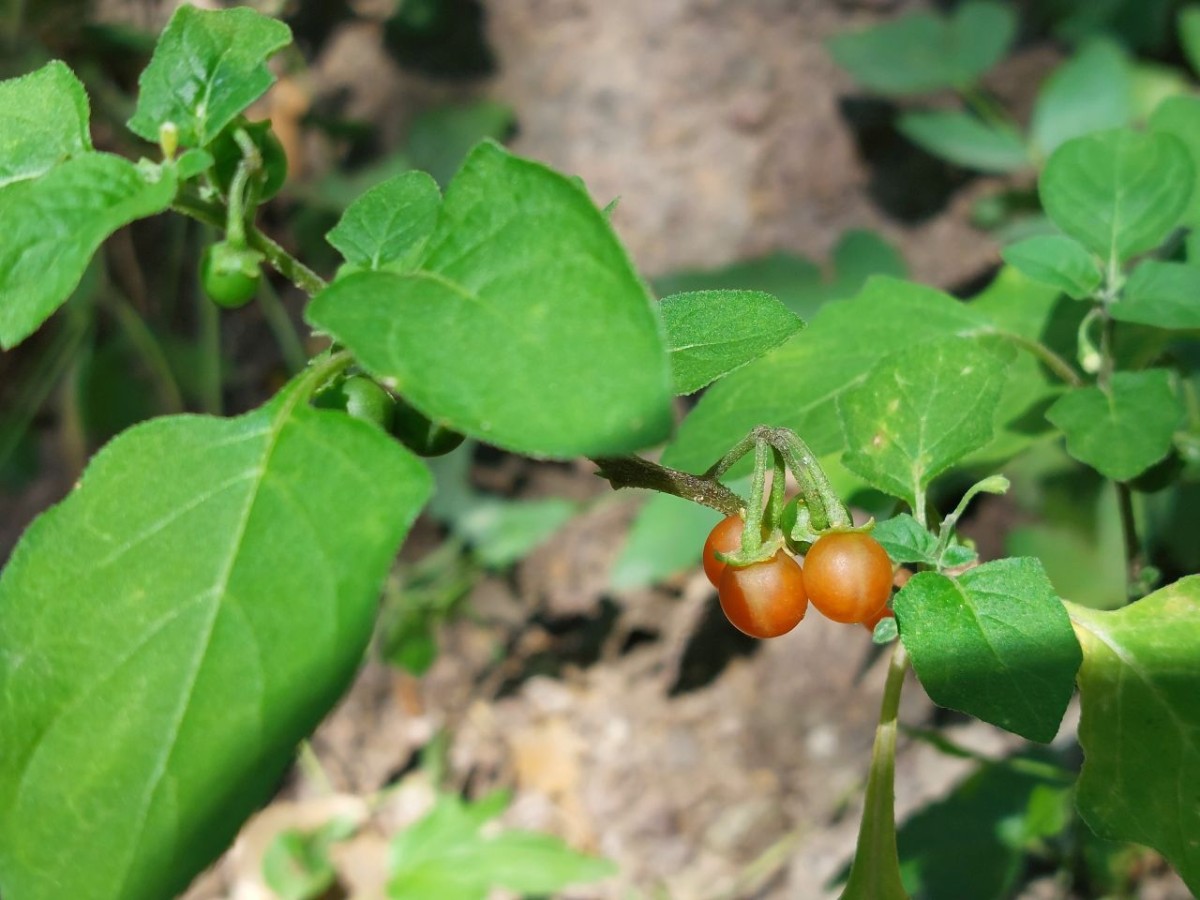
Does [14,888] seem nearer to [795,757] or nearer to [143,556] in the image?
[143,556]

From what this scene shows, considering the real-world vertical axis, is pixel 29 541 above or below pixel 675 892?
above

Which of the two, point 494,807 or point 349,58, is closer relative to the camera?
point 494,807

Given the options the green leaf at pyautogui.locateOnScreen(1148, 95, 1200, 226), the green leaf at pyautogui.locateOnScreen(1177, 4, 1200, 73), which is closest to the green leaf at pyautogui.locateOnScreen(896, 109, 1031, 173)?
A: the green leaf at pyautogui.locateOnScreen(1177, 4, 1200, 73)

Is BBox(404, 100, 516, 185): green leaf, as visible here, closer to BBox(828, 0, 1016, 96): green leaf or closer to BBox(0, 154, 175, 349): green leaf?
BBox(828, 0, 1016, 96): green leaf

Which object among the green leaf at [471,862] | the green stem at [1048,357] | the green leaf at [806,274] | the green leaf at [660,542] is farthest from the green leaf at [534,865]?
the green stem at [1048,357]

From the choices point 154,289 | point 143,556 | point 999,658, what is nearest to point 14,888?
point 143,556
